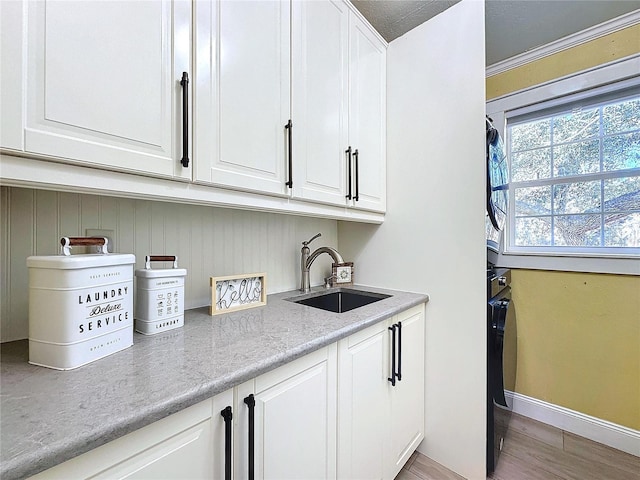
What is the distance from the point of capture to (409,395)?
1.44 metres

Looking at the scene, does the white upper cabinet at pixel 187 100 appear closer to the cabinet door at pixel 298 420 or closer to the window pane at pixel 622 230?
the cabinet door at pixel 298 420

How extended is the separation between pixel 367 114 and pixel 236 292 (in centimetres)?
118

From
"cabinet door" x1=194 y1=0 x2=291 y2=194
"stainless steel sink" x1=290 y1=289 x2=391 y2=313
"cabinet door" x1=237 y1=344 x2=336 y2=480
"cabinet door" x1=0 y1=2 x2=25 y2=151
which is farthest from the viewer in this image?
"stainless steel sink" x1=290 y1=289 x2=391 y2=313

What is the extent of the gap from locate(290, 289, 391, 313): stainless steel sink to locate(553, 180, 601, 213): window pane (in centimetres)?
152

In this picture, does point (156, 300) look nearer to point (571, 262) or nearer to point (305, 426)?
point (305, 426)

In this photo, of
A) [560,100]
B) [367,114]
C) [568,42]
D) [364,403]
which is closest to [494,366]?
[364,403]

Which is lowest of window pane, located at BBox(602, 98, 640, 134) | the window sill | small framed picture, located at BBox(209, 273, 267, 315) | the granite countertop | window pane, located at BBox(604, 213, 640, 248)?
the granite countertop

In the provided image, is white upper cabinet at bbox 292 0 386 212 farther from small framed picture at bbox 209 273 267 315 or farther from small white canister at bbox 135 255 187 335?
small white canister at bbox 135 255 187 335

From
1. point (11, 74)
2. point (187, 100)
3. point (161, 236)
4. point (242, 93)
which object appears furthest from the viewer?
point (161, 236)

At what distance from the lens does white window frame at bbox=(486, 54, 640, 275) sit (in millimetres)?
1693

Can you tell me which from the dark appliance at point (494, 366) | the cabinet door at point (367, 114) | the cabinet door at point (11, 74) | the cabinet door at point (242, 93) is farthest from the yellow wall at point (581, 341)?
the cabinet door at point (11, 74)

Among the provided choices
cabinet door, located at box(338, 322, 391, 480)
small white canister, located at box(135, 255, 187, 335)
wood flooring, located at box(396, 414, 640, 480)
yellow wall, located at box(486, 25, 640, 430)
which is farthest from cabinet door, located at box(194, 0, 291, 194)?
yellow wall, located at box(486, 25, 640, 430)

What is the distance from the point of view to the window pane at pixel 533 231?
2.06m

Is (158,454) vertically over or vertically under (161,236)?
under
